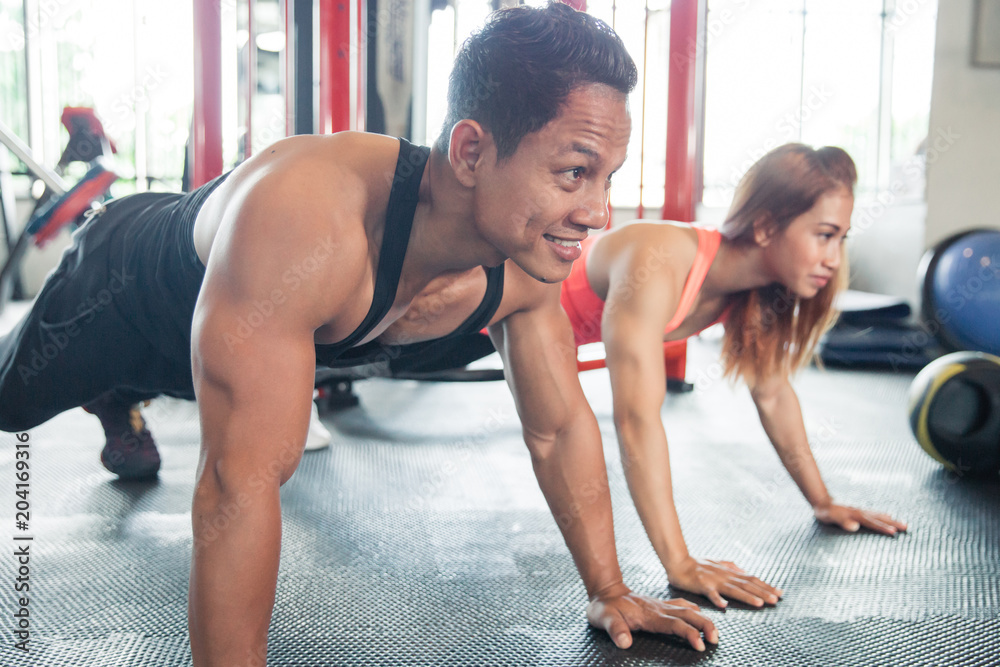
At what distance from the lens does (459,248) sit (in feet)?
3.21

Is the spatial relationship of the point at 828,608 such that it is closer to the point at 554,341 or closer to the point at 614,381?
the point at 614,381

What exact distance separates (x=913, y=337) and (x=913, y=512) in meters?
2.54

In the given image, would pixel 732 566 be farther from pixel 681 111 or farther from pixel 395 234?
pixel 681 111

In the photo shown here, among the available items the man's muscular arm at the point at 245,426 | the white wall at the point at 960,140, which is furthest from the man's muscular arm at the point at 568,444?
the white wall at the point at 960,140

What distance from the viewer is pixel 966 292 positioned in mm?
3354

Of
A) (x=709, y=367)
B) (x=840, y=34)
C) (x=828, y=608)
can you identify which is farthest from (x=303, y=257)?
(x=840, y=34)

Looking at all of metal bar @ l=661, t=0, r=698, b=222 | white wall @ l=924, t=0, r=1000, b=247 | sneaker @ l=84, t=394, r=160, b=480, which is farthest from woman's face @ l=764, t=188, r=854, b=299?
white wall @ l=924, t=0, r=1000, b=247

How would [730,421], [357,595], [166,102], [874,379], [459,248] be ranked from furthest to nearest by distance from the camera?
[166,102] → [874,379] → [730,421] → [357,595] → [459,248]

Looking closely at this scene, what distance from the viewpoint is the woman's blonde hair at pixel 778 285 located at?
4.87 ft

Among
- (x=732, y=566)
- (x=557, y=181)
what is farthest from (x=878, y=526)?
(x=557, y=181)

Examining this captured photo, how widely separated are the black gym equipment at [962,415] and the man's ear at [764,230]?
807 millimetres

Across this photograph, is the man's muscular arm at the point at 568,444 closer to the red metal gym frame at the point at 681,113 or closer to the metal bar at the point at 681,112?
the red metal gym frame at the point at 681,113

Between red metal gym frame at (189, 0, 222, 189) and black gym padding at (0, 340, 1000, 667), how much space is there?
0.87 meters

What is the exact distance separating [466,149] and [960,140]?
4960 millimetres
